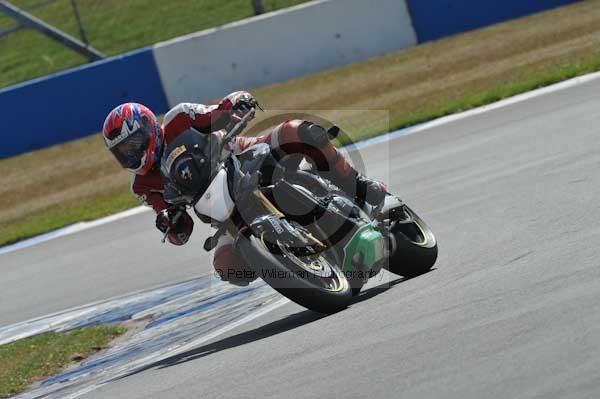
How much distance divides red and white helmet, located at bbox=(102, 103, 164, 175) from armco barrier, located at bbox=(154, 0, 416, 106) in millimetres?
12476

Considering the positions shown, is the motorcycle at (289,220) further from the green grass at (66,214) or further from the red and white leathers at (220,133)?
the green grass at (66,214)

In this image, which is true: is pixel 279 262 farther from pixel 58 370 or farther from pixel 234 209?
pixel 58 370

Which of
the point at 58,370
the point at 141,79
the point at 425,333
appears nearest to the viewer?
the point at 425,333

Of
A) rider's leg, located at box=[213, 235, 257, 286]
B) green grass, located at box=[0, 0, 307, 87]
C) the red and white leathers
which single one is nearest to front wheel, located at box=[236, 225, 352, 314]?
rider's leg, located at box=[213, 235, 257, 286]

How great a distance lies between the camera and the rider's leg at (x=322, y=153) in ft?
22.3

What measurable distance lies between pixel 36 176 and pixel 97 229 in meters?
5.39

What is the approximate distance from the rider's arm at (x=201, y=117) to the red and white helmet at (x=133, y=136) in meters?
0.15

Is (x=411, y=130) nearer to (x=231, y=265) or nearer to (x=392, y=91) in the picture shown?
(x=392, y=91)

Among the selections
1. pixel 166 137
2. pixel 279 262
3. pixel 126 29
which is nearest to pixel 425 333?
pixel 279 262

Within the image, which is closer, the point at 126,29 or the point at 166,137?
A: the point at 166,137

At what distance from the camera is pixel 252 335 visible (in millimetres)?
6629

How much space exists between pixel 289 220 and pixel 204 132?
926mm

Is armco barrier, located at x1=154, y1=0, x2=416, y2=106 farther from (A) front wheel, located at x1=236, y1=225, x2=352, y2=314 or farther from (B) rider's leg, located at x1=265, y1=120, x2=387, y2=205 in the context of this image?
(A) front wheel, located at x1=236, y1=225, x2=352, y2=314

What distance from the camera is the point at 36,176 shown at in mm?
18172
